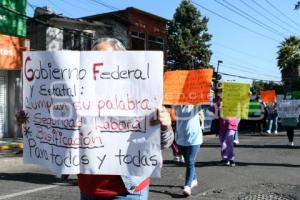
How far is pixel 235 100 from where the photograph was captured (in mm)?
12102

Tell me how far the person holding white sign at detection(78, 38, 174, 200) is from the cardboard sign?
8.40 m

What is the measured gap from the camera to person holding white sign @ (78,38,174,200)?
372cm

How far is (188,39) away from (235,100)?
43483mm

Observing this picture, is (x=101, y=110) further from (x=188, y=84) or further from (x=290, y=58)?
(x=290, y=58)

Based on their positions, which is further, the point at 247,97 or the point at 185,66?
the point at 185,66

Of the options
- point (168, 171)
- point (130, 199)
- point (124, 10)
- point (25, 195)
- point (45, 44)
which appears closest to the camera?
point (130, 199)

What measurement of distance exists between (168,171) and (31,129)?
7.52 m

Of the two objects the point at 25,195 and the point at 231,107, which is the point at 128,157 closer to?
the point at 25,195

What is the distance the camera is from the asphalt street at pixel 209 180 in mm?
8992

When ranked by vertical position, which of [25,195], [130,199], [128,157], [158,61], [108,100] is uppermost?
[158,61]

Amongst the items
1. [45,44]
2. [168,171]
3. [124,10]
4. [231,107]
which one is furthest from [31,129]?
[124,10]

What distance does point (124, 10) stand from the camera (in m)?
31.5

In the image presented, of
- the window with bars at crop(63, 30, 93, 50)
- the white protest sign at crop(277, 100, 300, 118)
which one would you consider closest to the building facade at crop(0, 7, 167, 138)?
the window with bars at crop(63, 30, 93, 50)

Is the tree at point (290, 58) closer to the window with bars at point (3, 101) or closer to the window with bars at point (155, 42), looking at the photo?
the window with bars at point (155, 42)
